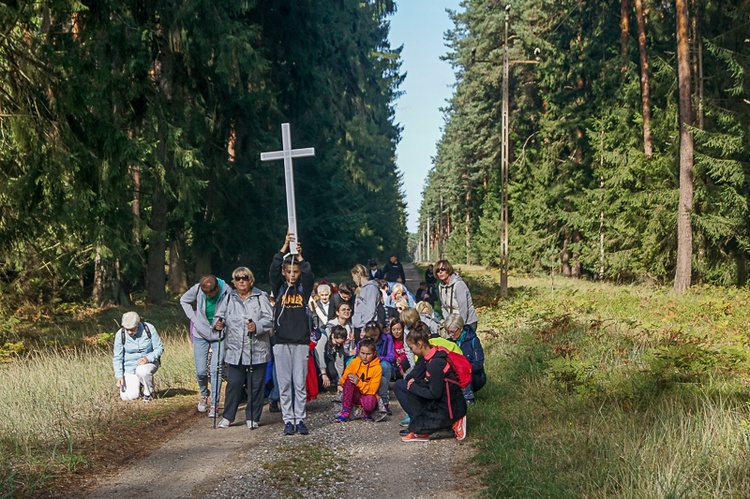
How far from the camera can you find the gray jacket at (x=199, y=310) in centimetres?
982

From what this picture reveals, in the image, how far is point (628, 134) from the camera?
108 feet

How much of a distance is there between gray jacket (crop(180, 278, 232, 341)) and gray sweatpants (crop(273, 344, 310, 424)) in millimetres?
1109

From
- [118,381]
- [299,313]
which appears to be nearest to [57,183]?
[118,381]

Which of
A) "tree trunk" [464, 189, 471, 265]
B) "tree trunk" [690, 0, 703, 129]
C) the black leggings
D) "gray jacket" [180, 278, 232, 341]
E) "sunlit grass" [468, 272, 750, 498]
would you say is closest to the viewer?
"sunlit grass" [468, 272, 750, 498]

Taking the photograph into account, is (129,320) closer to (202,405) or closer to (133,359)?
(133,359)

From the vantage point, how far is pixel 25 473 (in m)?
6.61

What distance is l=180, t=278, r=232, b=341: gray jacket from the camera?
982cm

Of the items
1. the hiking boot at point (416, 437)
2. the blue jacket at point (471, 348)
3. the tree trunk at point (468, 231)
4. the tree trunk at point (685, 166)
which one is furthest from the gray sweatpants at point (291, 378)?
the tree trunk at point (468, 231)

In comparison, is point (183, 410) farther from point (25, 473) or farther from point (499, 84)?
point (499, 84)

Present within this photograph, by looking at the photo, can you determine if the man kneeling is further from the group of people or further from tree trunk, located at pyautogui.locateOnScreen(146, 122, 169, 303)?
tree trunk, located at pyautogui.locateOnScreen(146, 122, 169, 303)

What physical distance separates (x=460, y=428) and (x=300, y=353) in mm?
2149

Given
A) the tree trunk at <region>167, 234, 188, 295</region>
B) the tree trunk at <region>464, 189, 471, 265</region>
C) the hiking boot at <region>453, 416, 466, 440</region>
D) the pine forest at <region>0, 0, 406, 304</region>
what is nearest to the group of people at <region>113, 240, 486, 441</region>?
the hiking boot at <region>453, 416, 466, 440</region>

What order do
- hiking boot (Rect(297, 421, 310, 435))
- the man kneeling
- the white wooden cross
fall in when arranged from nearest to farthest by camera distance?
1. hiking boot (Rect(297, 421, 310, 435))
2. the white wooden cross
3. the man kneeling

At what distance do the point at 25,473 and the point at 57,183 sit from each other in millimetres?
6714
